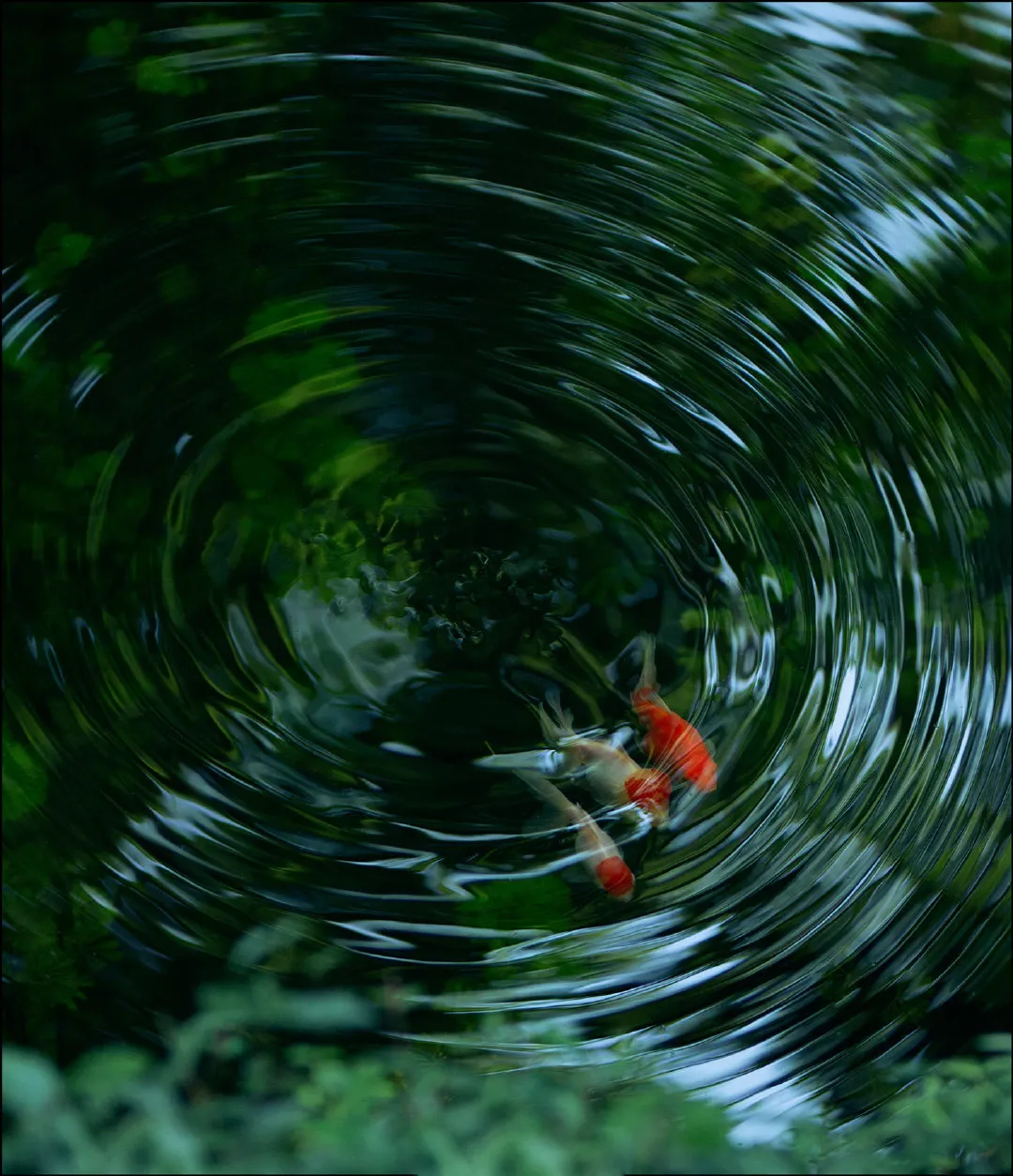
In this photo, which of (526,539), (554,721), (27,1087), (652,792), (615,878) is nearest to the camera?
(27,1087)

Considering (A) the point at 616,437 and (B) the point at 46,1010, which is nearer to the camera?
(B) the point at 46,1010

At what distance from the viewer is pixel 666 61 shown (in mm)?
1491

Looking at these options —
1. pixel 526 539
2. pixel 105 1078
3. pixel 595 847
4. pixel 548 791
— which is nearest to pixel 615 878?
pixel 595 847

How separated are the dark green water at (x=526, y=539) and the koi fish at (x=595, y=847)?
0.02 m

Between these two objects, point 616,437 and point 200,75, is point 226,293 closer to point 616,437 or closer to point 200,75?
point 200,75

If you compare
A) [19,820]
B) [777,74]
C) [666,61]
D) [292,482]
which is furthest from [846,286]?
[19,820]

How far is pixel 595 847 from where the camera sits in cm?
159

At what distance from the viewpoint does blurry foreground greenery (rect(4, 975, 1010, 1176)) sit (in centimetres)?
87

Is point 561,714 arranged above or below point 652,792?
above

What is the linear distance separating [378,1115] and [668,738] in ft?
2.81

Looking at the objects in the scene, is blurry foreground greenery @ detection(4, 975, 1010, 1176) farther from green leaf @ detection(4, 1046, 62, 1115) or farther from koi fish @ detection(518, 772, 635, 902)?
koi fish @ detection(518, 772, 635, 902)

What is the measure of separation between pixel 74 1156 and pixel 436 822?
0.80 meters

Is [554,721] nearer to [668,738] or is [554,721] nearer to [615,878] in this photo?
[668,738]

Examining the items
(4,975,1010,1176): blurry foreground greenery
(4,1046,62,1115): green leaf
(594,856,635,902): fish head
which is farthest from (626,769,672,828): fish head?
(4,1046,62,1115): green leaf
